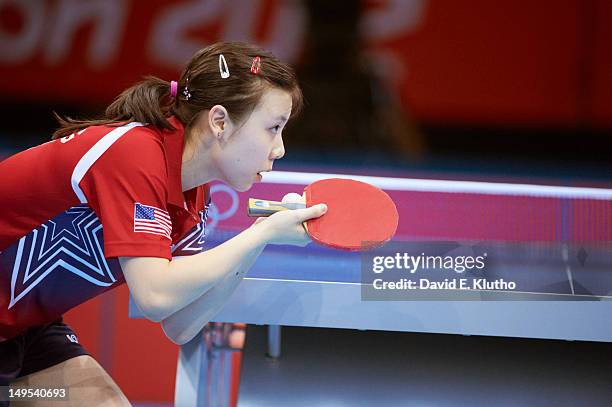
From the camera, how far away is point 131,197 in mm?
1942

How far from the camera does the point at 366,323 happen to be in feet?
8.08

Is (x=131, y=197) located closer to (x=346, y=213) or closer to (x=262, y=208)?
(x=262, y=208)

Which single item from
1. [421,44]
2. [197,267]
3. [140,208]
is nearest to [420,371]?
[197,267]

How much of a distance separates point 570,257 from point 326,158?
139 inches

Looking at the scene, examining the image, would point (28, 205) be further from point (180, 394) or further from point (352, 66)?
point (352, 66)

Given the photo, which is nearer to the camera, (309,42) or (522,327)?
(522,327)

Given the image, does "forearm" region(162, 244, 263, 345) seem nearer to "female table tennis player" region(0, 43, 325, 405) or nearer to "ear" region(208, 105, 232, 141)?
"female table tennis player" region(0, 43, 325, 405)

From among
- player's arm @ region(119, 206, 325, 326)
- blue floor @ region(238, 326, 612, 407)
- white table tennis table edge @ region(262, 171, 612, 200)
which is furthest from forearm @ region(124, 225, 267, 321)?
blue floor @ region(238, 326, 612, 407)

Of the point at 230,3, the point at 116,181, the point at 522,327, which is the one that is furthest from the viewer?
the point at 230,3

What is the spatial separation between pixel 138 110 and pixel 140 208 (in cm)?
30

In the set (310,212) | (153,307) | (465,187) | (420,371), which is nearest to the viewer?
(153,307)

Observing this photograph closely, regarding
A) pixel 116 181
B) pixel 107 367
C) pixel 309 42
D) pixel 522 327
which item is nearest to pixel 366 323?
pixel 522 327

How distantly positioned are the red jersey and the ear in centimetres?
9

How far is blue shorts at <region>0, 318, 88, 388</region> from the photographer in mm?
2211
